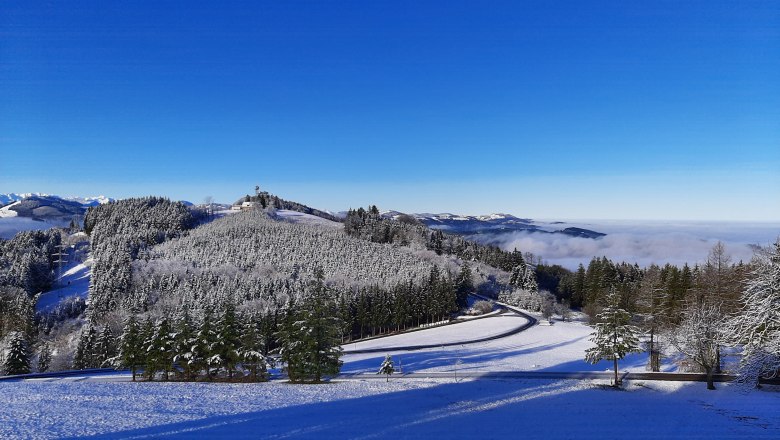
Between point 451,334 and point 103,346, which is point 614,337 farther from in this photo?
point 103,346

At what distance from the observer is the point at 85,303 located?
13562cm

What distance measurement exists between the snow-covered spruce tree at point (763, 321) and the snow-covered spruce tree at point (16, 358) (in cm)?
7488

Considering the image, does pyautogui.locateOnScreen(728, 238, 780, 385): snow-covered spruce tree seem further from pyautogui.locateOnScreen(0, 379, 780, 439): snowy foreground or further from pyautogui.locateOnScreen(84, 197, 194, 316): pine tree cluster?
pyautogui.locateOnScreen(84, 197, 194, 316): pine tree cluster

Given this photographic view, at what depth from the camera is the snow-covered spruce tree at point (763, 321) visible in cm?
2494

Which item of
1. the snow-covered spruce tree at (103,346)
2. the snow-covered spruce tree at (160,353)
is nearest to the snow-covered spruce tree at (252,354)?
the snow-covered spruce tree at (160,353)

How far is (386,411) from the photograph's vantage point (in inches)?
1089

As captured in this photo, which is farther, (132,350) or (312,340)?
(132,350)

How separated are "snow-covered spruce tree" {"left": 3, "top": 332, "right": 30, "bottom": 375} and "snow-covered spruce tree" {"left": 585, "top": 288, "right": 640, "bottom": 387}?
6711 centimetres

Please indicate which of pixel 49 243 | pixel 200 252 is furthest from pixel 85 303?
pixel 49 243

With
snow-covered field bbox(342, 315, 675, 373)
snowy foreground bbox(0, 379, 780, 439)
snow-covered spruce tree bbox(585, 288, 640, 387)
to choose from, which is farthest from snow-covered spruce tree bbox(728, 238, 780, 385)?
snow-covered field bbox(342, 315, 675, 373)

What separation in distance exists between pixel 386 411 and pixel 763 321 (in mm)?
22257

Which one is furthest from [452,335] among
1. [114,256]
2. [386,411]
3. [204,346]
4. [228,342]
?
[114,256]

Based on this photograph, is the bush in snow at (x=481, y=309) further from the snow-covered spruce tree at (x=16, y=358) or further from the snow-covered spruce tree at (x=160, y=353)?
the snow-covered spruce tree at (x=16, y=358)

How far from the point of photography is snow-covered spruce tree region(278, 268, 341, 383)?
129 feet
